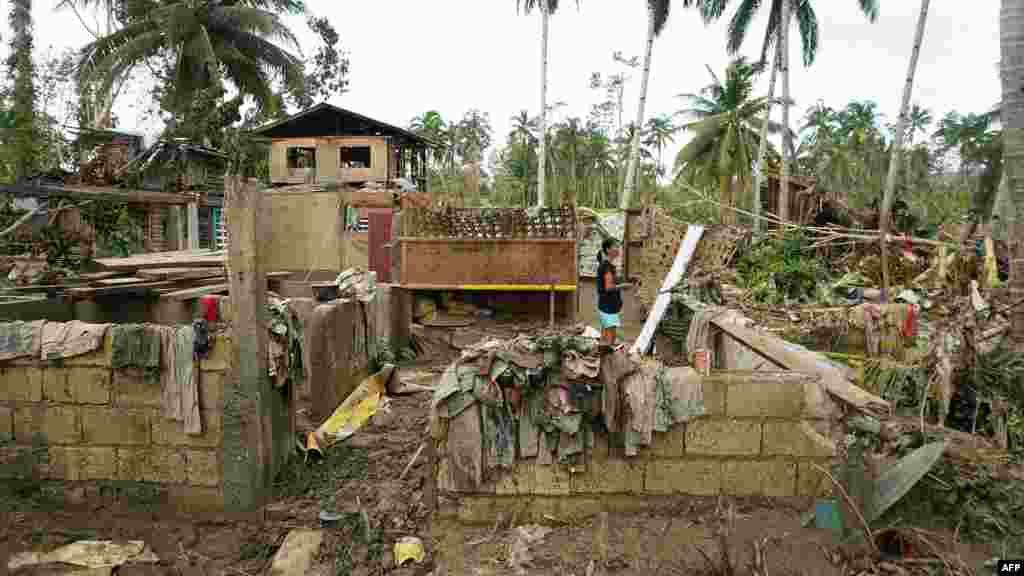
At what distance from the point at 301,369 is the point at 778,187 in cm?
1762

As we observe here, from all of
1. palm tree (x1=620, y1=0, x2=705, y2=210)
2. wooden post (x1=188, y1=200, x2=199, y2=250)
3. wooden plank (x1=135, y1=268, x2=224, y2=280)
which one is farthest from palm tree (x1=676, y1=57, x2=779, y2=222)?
wooden plank (x1=135, y1=268, x2=224, y2=280)

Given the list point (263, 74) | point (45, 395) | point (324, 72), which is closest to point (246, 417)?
point (45, 395)

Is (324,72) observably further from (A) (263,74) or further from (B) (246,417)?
(B) (246,417)

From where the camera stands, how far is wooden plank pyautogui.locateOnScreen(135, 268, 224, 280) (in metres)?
7.23

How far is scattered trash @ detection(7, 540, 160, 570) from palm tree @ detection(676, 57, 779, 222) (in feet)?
82.9

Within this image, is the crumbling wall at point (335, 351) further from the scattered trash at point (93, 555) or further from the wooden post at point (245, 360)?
the scattered trash at point (93, 555)

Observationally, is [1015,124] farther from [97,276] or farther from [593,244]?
[97,276]

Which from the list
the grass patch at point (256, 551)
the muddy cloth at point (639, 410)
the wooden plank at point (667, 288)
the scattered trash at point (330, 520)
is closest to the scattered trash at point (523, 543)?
the muddy cloth at point (639, 410)

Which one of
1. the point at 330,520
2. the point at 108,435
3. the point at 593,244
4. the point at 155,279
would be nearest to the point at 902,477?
the point at 330,520

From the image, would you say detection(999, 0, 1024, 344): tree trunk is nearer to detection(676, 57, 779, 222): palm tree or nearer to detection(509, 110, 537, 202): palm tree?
detection(676, 57, 779, 222): palm tree

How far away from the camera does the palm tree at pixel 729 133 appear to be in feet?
88.2

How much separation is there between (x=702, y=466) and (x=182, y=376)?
12.4 feet

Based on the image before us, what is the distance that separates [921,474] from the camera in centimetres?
382

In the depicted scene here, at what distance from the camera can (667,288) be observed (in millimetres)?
9648
